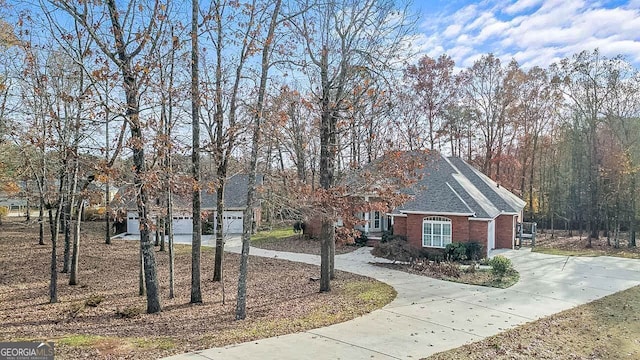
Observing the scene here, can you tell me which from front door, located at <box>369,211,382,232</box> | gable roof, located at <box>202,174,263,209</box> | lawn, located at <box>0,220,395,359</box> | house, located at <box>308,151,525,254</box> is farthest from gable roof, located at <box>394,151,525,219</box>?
gable roof, located at <box>202,174,263,209</box>

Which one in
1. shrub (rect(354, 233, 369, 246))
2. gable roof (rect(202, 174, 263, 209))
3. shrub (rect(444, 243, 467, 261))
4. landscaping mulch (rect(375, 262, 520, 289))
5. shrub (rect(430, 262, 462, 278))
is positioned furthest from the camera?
gable roof (rect(202, 174, 263, 209))

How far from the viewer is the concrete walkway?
755 cm

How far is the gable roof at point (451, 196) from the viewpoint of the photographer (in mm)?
20938

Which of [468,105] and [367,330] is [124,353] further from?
[468,105]

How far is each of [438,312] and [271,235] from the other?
20.8 metres

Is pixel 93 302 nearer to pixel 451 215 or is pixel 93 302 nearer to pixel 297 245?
pixel 297 245

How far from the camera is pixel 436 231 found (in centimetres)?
2145

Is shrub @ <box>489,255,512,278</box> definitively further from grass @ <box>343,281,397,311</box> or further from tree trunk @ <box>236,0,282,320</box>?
tree trunk @ <box>236,0,282,320</box>

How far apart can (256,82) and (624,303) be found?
11712mm

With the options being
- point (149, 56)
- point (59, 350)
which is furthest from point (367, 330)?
point (149, 56)

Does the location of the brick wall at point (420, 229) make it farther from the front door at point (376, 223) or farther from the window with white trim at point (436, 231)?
the front door at point (376, 223)

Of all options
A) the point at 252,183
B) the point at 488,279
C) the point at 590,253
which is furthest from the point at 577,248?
the point at 252,183

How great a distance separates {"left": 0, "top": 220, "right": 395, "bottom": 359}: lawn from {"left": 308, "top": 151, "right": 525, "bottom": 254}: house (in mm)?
6236

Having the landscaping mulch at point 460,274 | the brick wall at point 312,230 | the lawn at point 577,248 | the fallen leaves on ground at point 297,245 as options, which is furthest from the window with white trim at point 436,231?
the brick wall at point 312,230
